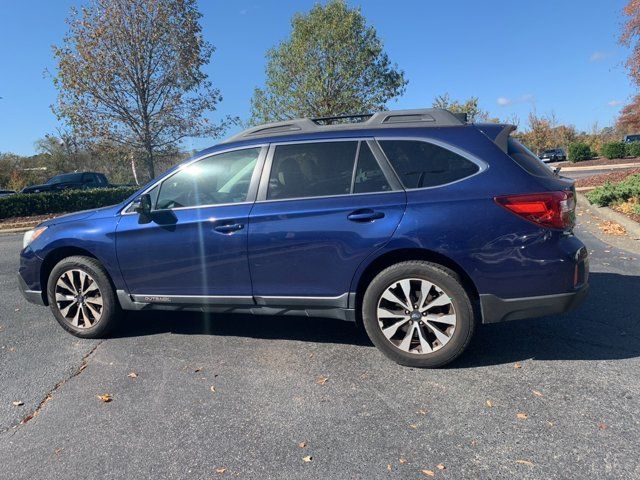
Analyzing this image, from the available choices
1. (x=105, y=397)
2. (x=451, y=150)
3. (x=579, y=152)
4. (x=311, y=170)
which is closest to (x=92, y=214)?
(x=105, y=397)

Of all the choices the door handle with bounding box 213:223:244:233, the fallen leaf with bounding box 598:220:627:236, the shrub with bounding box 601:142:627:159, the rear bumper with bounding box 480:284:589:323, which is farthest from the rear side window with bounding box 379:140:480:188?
the shrub with bounding box 601:142:627:159

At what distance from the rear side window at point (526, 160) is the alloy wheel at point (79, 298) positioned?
370 centimetres

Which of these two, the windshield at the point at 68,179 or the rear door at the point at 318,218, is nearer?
the rear door at the point at 318,218

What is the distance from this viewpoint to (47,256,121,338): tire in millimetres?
4328

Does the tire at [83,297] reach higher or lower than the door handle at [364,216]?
lower

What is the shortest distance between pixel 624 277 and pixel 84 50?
17888 millimetres

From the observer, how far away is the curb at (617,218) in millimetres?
7917

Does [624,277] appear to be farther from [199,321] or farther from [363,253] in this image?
[199,321]

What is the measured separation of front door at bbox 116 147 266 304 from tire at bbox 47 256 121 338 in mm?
281

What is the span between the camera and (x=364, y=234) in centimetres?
347

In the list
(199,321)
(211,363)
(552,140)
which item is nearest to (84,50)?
(199,321)

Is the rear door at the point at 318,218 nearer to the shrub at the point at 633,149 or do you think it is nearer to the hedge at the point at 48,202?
the hedge at the point at 48,202

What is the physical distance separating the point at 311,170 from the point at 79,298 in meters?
2.52

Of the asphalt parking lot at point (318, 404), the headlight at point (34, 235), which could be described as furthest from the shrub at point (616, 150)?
the headlight at point (34, 235)
